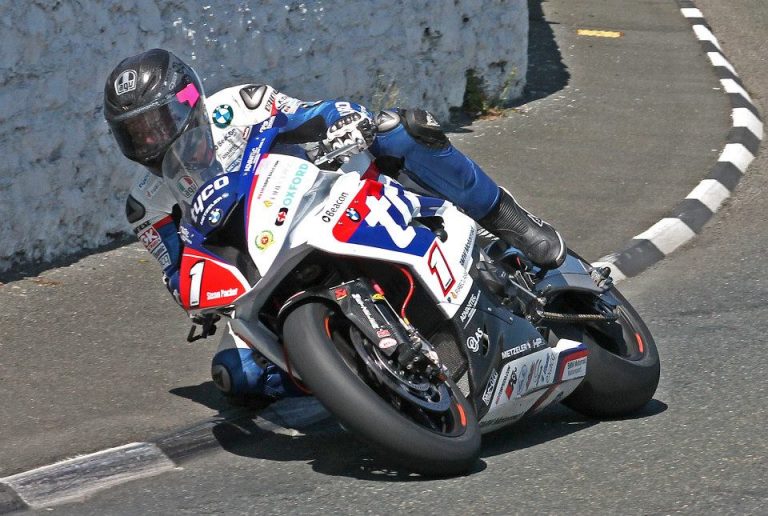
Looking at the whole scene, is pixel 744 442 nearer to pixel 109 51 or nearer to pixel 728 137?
pixel 109 51

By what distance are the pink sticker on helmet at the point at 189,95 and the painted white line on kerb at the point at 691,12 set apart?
10.6 meters

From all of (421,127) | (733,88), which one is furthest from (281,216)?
(733,88)

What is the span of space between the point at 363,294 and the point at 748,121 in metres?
6.80

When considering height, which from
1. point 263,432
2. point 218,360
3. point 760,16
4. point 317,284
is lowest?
point 760,16

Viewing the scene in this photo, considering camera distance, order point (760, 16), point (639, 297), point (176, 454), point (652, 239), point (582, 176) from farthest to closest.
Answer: point (760, 16), point (582, 176), point (652, 239), point (639, 297), point (176, 454)

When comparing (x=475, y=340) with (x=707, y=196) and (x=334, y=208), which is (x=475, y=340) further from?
(x=707, y=196)

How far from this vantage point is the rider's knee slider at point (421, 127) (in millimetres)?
5117

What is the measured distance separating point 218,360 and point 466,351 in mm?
1038

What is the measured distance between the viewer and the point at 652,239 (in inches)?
321

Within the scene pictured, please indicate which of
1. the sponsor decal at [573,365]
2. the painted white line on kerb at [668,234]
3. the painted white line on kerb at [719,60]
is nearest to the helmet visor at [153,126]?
the sponsor decal at [573,365]

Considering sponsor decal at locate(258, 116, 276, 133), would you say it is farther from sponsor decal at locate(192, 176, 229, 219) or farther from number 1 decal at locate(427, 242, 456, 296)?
number 1 decal at locate(427, 242, 456, 296)

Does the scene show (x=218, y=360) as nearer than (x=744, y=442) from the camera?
No

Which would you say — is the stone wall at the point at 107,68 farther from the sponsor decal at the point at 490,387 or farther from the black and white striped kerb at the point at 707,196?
the sponsor decal at the point at 490,387

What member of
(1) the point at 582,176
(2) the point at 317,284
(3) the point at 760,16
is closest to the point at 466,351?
(2) the point at 317,284
